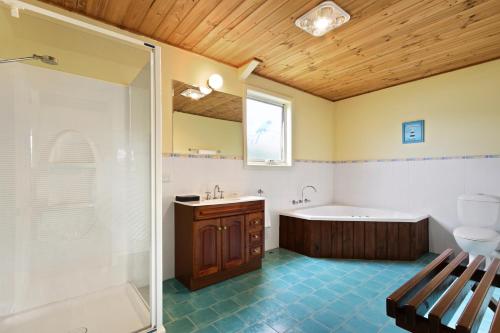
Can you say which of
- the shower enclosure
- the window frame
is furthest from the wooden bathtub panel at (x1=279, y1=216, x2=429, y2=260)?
the shower enclosure

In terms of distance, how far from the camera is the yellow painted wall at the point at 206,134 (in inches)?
103

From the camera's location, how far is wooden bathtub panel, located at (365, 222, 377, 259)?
303cm

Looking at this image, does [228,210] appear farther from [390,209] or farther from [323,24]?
[390,209]

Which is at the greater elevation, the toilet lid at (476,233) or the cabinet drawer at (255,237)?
the toilet lid at (476,233)

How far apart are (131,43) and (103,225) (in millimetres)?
1466

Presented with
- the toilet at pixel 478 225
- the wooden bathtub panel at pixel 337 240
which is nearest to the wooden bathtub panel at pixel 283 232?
the wooden bathtub panel at pixel 337 240

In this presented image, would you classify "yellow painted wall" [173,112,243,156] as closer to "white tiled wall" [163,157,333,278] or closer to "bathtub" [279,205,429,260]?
"white tiled wall" [163,157,333,278]

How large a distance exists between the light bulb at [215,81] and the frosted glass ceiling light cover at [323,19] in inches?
40.7

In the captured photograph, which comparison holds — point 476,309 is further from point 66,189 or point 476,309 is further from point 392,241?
point 66,189

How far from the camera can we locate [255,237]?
2.73m

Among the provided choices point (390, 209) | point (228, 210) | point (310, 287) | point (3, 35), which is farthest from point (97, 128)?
point (390, 209)

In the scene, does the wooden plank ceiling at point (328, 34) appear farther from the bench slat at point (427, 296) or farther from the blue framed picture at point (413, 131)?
the bench slat at point (427, 296)

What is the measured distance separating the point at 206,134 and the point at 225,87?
638 millimetres

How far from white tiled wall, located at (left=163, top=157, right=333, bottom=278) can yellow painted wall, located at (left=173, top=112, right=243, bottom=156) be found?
145mm
